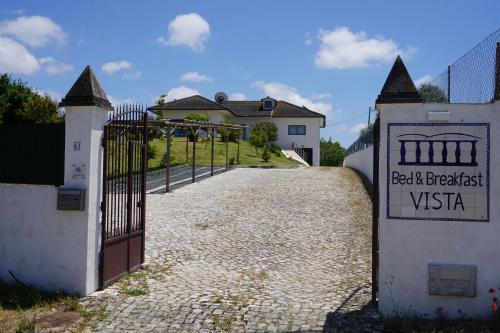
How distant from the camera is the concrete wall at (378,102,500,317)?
6.12 m

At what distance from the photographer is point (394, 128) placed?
6.40 metres

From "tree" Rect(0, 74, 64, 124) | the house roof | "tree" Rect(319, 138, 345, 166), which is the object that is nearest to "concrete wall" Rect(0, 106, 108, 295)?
"tree" Rect(0, 74, 64, 124)

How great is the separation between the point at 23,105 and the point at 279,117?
77.3 ft

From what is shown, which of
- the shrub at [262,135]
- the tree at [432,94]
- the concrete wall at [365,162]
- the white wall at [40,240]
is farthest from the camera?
the shrub at [262,135]

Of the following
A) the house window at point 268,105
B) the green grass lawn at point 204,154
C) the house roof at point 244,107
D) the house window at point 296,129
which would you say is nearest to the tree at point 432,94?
the green grass lawn at point 204,154

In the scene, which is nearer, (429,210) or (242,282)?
(429,210)

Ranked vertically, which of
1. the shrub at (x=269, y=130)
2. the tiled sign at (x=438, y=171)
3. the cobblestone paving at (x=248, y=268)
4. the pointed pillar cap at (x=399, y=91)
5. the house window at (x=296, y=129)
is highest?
the house window at (x=296, y=129)

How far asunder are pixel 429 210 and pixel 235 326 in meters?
2.81

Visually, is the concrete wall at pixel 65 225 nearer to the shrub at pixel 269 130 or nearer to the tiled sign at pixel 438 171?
the tiled sign at pixel 438 171

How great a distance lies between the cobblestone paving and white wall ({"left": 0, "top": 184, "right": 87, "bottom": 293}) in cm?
58

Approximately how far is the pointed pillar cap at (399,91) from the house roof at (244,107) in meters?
38.4

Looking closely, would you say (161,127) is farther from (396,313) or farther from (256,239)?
(396,313)

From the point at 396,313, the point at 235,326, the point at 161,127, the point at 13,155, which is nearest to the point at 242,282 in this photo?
the point at 235,326

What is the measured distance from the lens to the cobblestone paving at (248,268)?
625 cm
